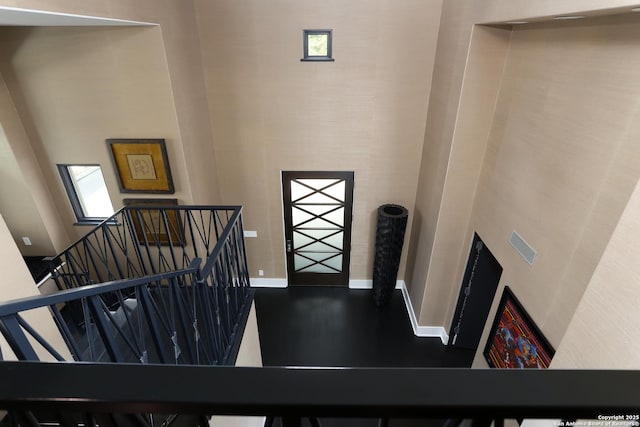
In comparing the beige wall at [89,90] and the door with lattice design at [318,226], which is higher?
the beige wall at [89,90]

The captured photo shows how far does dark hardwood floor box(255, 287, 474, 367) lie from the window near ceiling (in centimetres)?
261

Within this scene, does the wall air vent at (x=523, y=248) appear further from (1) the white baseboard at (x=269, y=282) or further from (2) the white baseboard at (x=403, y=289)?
(1) the white baseboard at (x=269, y=282)

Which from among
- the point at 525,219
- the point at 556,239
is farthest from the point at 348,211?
the point at 556,239

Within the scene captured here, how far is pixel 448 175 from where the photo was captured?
12.5 ft

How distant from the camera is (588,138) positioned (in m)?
2.25

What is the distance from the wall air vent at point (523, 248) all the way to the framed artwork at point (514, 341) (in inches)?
16.5

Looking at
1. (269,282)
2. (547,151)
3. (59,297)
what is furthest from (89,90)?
(547,151)

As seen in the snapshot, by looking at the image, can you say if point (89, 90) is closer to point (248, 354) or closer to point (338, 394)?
point (248, 354)

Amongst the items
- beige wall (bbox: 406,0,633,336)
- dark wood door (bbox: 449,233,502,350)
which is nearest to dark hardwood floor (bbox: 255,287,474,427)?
dark wood door (bbox: 449,233,502,350)

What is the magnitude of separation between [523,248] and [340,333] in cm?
282

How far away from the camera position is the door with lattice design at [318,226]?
4.97 metres

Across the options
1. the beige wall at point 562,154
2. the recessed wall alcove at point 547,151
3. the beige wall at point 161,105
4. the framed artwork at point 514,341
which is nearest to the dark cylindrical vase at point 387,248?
the recessed wall alcove at point 547,151

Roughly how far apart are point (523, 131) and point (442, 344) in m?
3.07

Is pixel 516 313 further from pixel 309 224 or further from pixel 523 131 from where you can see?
pixel 309 224
